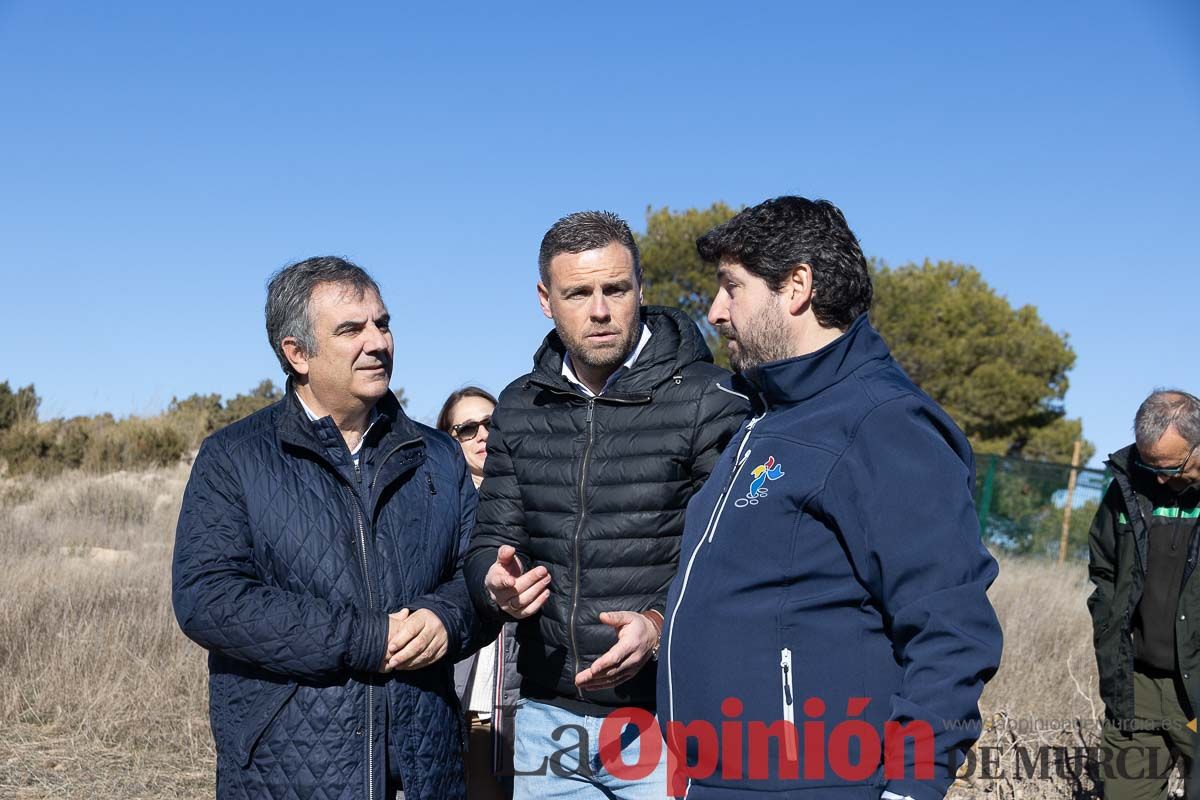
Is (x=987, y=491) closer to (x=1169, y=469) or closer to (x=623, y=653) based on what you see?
(x=1169, y=469)

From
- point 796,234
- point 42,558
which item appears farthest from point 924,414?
point 42,558

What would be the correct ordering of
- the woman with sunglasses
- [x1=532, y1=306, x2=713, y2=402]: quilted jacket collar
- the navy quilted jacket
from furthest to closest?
the woman with sunglasses → [x1=532, y1=306, x2=713, y2=402]: quilted jacket collar → the navy quilted jacket

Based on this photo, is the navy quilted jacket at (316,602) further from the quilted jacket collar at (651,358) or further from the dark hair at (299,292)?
the quilted jacket collar at (651,358)

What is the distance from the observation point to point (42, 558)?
9602 millimetres

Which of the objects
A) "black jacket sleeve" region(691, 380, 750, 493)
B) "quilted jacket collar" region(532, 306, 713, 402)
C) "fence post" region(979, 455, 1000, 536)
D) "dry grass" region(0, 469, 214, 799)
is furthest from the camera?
"fence post" region(979, 455, 1000, 536)

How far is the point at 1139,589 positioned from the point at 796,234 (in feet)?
12.5

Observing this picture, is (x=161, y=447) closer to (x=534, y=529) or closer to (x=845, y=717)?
(x=534, y=529)

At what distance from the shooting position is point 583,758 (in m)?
3.07

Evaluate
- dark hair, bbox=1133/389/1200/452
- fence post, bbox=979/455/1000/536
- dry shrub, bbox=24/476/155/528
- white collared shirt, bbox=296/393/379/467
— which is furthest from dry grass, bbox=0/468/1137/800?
fence post, bbox=979/455/1000/536

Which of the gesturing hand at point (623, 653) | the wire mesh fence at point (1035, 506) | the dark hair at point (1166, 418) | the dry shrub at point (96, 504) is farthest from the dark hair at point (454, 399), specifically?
the wire mesh fence at point (1035, 506)

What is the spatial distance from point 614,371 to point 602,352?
8cm

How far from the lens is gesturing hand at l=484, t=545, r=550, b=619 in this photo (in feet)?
9.29

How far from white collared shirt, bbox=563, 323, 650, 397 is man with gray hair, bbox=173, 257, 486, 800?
18.9 inches

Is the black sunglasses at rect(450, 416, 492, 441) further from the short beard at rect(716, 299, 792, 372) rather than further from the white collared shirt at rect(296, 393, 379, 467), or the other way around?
the short beard at rect(716, 299, 792, 372)
